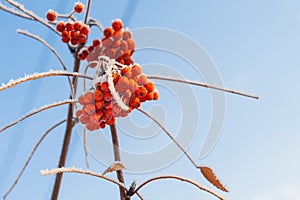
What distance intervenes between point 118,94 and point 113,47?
16cm

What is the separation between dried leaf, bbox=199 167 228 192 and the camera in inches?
17.6

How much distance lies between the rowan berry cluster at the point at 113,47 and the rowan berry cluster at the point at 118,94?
0.37 ft

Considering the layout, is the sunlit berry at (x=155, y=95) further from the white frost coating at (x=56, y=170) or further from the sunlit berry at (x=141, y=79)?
the white frost coating at (x=56, y=170)

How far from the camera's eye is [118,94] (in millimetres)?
518

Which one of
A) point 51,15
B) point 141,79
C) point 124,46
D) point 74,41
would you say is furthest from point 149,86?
point 51,15

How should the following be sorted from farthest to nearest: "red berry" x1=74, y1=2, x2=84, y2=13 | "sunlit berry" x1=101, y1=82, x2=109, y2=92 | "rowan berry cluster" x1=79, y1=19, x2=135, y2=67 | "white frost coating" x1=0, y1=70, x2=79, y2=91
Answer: "red berry" x1=74, y1=2, x2=84, y2=13
"rowan berry cluster" x1=79, y1=19, x2=135, y2=67
"sunlit berry" x1=101, y1=82, x2=109, y2=92
"white frost coating" x1=0, y1=70, x2=79, y2=91

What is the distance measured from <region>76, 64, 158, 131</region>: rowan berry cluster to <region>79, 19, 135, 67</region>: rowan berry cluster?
4.4 inches

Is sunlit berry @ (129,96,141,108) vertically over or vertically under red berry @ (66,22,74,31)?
under

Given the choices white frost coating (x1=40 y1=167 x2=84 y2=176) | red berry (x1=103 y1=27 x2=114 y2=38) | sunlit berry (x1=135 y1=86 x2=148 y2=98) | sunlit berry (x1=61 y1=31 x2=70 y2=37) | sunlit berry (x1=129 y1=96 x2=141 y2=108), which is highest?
sunlit berry (x1=61 y1=31 x2=70 y2=37)

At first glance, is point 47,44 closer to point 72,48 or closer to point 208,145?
point 72,48

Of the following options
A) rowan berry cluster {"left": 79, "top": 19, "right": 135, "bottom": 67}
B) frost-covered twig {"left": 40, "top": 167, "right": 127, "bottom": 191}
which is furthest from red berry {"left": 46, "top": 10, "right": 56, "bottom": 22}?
frost-covered twig {"left": 40, "top": 167, "right": 127, "bottom": 191}

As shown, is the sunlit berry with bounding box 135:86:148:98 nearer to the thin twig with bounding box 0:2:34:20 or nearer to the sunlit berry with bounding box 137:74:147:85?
the sunlit berry with bounding box 137:74:147:85

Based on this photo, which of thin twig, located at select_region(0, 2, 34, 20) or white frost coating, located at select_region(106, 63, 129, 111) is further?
thin twig, located at select_region(0, 2, 34, 20)

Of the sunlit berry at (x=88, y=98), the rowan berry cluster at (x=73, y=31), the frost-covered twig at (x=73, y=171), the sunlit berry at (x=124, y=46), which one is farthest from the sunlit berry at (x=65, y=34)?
the frost-covered twig at (x=73, y=171)
